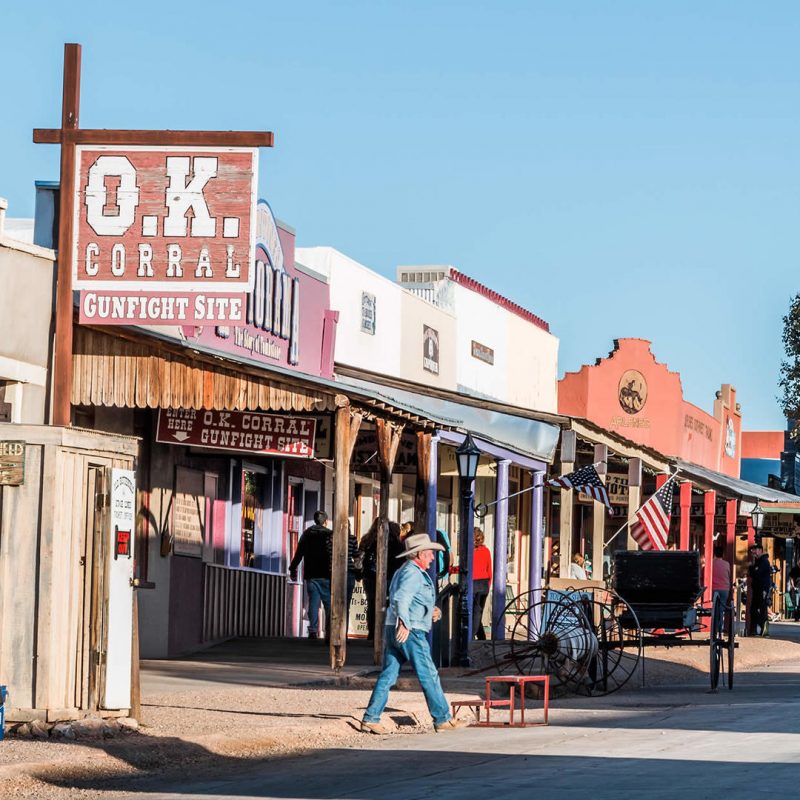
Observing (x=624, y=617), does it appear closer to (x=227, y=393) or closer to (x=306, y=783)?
(x=227, y=393)

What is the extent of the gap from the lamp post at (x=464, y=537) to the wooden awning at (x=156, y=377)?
397 cm

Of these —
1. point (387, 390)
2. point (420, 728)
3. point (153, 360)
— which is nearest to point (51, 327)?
point (153, 360)

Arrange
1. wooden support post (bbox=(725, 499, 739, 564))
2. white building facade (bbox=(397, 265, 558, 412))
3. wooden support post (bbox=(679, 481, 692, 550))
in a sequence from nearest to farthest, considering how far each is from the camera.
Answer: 1. wooden support post (bbox=(679, 481, 692, 550))
2. wooden support post (bbox=(725, 499, 739, 564))
3. white building facade (bbox=(397, 265, 558, 412))

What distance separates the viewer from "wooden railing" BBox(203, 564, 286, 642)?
974 inches

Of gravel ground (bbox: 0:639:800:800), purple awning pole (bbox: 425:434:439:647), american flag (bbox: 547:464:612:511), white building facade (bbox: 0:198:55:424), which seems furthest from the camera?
american flag (bbox: 547:464:612:511)

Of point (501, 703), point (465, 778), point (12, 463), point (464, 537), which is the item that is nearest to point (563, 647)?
point (464, 537)

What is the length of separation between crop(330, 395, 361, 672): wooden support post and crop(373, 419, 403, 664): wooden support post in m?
0.75

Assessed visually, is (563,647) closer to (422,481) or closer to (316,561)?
(422,481)

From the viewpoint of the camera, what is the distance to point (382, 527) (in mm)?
21875

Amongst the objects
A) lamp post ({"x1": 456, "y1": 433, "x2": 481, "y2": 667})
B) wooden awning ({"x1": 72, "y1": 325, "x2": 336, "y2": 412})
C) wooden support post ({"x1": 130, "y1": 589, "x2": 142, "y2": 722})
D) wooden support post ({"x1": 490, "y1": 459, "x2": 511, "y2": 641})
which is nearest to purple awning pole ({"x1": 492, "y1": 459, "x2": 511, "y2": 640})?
wooden support post ({"x1": 490, "y1": 459, "x2": 511, "y2": 641})

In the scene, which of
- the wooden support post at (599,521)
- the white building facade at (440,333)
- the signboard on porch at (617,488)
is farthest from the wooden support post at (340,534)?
the signboard on porch at (617,488)

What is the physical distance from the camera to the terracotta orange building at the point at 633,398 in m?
48.4

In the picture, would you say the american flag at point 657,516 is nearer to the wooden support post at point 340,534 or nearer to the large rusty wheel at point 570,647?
the large rusty wheel at point 570,647

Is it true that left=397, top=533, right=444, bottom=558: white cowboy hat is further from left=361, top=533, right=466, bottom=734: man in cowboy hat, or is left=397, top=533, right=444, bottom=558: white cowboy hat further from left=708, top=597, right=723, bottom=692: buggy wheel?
left=708, top=597, right=723, bottom=692: buggy wheel
